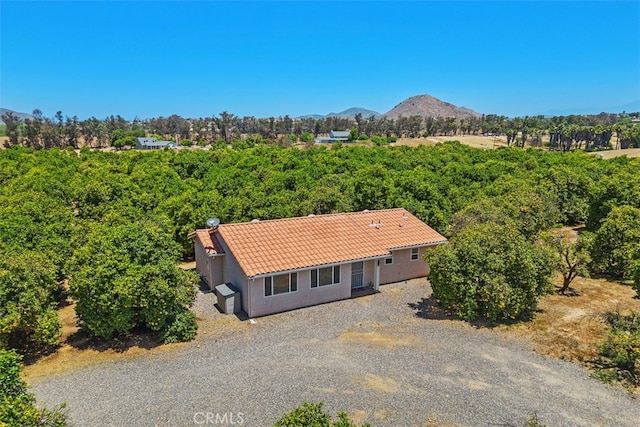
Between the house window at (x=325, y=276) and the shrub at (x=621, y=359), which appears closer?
the shrub at (x=621, y=359)

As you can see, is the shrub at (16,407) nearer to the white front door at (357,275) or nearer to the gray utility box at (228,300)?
the gray utility box at (228,300)

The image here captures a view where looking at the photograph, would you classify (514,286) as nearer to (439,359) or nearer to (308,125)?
(439,359)

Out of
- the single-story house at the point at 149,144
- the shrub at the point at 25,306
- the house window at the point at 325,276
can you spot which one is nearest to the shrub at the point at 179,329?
the shrub at the point at 25,306

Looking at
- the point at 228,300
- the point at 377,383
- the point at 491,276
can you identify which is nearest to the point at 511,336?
the point at 491,276

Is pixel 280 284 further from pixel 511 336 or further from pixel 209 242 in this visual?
Result: pixel 511 336

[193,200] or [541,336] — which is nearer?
[541,336]

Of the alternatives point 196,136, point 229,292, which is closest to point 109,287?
point 229,292
